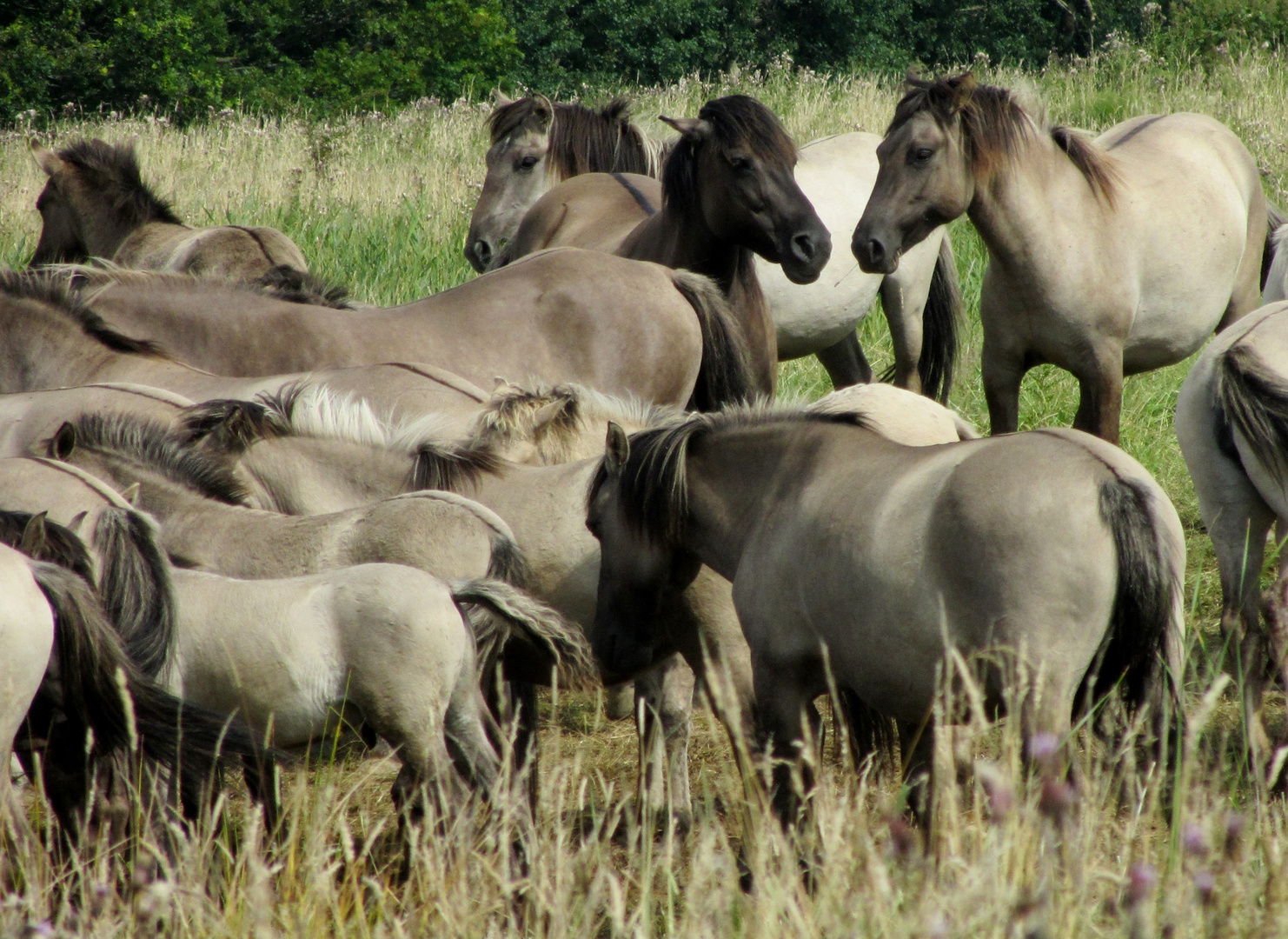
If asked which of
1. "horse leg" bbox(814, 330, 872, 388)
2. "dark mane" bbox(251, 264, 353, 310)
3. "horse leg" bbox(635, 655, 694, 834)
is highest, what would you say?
"dark mane" bbox(251, 264, 353, 310)

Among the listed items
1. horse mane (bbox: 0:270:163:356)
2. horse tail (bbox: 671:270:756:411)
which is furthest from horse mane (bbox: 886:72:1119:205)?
horse mane (bbox: 0:270:163:356)

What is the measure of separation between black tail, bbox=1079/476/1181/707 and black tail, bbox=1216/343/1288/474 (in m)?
0.93

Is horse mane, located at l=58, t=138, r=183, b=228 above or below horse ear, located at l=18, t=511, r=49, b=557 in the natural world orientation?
above

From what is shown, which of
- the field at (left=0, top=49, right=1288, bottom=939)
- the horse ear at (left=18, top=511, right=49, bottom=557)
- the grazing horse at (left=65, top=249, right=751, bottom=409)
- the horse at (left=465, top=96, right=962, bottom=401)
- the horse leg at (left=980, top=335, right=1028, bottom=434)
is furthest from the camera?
the horse at (left=465, top=96, right=962, bottom=401)

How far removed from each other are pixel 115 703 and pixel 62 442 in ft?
3.69

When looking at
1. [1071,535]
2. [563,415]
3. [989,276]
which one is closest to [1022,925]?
[1071,535]

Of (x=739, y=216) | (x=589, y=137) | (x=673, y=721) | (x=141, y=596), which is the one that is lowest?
(x=673, y=721)

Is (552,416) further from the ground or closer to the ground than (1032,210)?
closer to the ground

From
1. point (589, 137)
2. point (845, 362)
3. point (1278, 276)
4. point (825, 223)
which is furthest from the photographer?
point (589, 137)

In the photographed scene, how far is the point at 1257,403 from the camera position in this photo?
10.9ft

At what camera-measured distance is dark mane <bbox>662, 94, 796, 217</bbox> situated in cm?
552

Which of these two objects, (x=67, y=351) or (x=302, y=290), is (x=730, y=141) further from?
(x=67, y=351)

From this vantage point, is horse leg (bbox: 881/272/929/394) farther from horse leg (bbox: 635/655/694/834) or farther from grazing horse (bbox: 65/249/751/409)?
horse leg (bbox: 635/655/694/834)

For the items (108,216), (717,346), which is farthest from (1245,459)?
(108,216)
